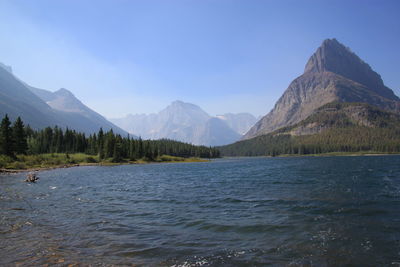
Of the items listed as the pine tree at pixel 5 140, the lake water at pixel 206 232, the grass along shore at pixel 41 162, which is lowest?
the lake water at pixel 206 232

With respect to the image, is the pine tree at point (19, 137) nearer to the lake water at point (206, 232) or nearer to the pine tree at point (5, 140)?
the pine tree at point (5, 140)

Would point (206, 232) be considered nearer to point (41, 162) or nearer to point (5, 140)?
point (5, 140)

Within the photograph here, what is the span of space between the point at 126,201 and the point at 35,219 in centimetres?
1245

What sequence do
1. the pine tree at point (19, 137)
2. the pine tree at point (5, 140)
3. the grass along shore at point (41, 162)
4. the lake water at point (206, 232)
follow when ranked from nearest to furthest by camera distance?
the lake water at point (206, 232) → the grass along shore at point (41, 162) → the pine tree at point (5, 140) → the pine tree at point (19, 137)

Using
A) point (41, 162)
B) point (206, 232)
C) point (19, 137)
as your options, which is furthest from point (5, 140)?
point (206, 232)

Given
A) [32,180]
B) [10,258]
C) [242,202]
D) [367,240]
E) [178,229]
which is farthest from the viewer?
[32,180]

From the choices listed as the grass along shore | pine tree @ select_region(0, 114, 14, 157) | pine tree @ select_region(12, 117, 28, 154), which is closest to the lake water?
the grass along shore

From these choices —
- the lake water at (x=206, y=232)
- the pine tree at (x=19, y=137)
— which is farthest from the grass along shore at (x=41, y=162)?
the lake water at (x=206, y=232)

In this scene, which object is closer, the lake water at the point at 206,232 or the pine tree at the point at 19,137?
the lake water at the point at 206,232

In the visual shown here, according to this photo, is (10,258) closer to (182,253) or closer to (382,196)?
(182,253)

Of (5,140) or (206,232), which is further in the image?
(5,140)

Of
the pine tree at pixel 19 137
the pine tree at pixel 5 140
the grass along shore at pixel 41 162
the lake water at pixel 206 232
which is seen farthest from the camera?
the pine tree at pixel 19 137

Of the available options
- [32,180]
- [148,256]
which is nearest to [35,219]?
[148,256]

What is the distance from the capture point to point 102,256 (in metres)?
16.2
